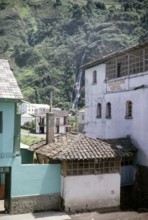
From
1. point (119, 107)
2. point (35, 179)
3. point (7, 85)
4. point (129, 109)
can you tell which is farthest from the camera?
point (119, 107)

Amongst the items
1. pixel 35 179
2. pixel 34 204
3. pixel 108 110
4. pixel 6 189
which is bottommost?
pixel 34 204

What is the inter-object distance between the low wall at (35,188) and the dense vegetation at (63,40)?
68.8 metres

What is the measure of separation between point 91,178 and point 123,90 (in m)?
7.94

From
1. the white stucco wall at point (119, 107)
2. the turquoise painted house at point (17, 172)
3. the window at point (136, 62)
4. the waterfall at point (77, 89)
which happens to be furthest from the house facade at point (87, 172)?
the waterfall at point (77, 89)

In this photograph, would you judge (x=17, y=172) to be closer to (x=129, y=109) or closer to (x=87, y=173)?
(x=87, y=173)

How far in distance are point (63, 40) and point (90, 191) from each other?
349 ft

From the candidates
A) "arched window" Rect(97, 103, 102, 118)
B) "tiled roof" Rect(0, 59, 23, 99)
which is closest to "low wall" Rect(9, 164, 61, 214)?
"tiled roof" Rect(0, 59, 23, 99)

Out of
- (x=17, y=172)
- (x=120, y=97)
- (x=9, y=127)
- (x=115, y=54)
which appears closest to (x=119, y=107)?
(x=120, y=97)

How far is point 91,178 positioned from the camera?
1994 centimetres

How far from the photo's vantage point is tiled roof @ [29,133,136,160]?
19.4 m

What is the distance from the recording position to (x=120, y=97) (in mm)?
25562

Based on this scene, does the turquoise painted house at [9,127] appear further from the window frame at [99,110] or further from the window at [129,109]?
the window frame at [99,110]

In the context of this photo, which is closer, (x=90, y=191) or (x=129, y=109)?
(x=90, y=191)

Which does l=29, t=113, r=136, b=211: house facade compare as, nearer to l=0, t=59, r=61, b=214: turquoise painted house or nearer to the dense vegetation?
l=0, t=59, r=61, b=214: turquoise painted house
